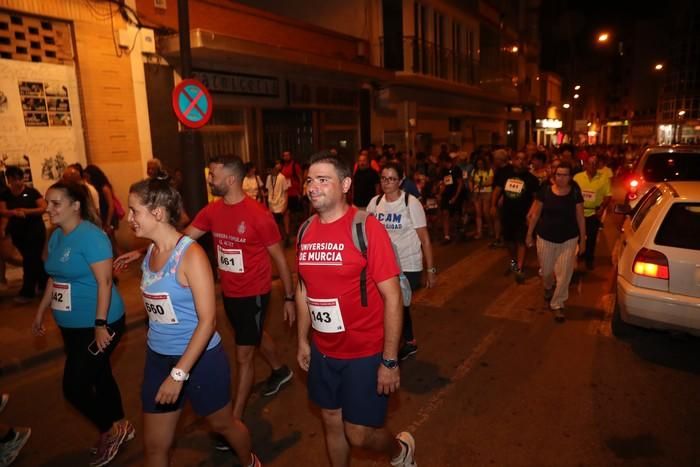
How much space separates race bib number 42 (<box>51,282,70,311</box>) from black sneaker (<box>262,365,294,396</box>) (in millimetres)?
1845

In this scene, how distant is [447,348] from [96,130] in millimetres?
7982

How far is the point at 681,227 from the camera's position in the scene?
474 cm

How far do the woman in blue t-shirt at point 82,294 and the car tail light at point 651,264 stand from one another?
4515mm

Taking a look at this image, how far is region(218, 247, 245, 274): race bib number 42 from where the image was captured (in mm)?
3834

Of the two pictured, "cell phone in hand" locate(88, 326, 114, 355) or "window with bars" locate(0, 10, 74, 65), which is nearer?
"cell phone in hand" locate(88, 326, 114, 355)

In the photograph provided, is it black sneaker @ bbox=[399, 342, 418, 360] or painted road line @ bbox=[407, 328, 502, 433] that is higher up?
black sneaker @ bbox=[399, 342, 418, 360]

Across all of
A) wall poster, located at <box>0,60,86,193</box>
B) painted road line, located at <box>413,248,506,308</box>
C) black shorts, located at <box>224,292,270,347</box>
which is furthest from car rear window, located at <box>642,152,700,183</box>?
wall poster, located at <box>0,60,86,193</box>

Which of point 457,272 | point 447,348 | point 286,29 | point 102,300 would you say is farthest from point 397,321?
point 286,29

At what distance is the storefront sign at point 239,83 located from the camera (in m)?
11.9

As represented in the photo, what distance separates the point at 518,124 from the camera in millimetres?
39000

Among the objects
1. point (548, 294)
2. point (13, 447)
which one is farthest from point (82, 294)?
point (548, 294)

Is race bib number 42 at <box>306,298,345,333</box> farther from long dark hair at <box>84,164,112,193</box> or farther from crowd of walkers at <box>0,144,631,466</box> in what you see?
long dark hair at <box>84,164,112,193</box>

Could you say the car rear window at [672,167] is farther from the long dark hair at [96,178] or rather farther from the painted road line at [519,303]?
the long dark hair at [96,178]

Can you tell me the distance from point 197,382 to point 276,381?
1814mm
